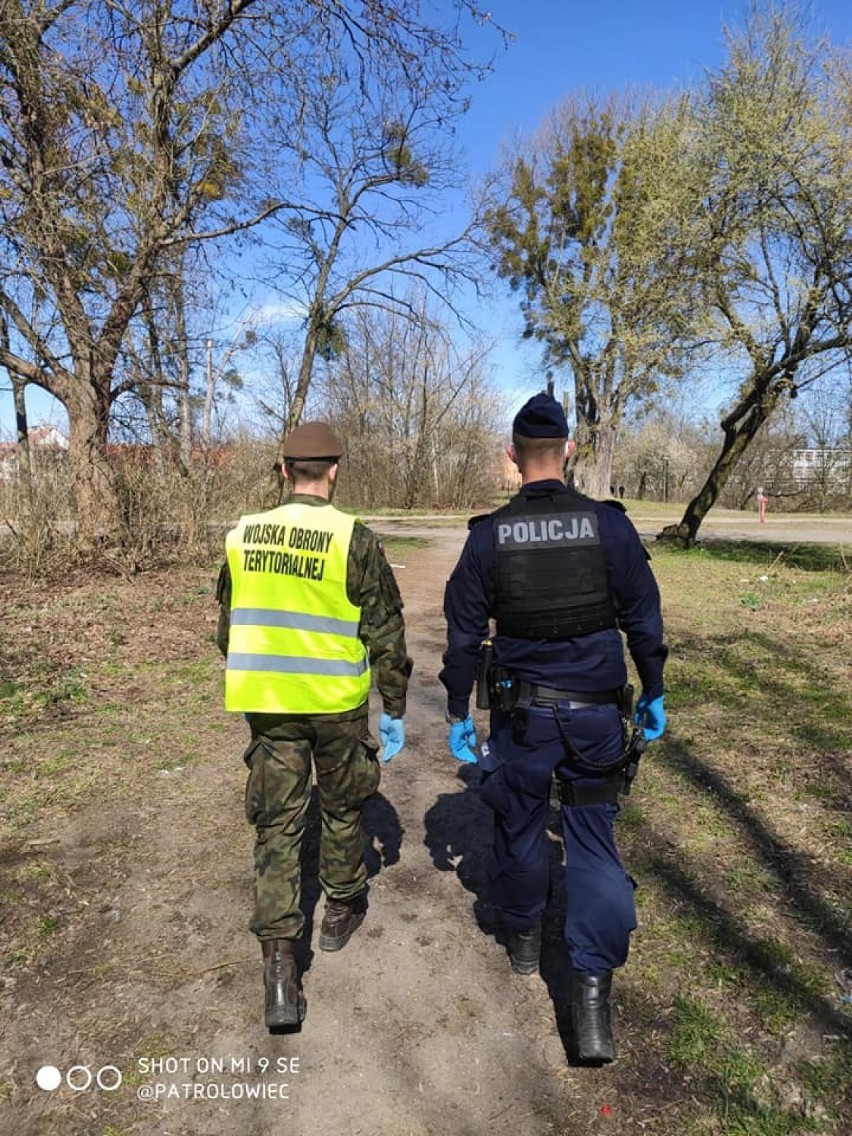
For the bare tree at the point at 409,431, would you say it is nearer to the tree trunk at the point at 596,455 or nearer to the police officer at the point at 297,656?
the tree trunk at the point at 596,455

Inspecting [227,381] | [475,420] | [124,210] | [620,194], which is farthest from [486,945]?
[475,420]

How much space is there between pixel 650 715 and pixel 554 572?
72 centimetres

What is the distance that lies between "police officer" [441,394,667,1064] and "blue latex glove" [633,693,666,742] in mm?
107

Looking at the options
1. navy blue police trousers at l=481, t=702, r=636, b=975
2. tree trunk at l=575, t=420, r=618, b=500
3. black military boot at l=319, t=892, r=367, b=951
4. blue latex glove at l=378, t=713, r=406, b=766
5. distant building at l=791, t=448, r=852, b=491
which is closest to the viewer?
navy blue police trousers at l=481, t=702, r=636, b=975

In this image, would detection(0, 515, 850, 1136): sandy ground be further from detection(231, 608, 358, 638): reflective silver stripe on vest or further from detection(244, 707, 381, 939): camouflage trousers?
detection(231, 608, 358, 638): reflective silver stripe on vest

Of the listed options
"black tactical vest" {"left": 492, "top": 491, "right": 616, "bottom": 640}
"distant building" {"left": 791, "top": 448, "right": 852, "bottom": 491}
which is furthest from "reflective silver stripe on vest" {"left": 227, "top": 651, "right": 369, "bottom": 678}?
"distant building" {"left": 791, "top": 448, "right": 852, "bottom": 491}

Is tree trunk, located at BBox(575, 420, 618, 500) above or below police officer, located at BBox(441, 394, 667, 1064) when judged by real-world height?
above

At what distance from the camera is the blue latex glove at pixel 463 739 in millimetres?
2812

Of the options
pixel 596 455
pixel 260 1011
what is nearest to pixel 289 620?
pixel 260 1011

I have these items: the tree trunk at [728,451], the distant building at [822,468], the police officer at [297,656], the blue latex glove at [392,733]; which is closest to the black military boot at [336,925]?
the police officer at [297,656]

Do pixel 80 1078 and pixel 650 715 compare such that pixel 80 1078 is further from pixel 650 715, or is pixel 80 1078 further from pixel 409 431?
pixel 409 431

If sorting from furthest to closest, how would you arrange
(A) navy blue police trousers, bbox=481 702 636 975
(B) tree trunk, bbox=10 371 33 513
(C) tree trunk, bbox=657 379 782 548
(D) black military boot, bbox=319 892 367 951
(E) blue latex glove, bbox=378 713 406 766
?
(C) tree trunk, bbox=657 379 782 548, (B) tree trunk, bbox=10 371 33 513, (E) blue latex glove, bbox=378 713 406 766, (D) black military boot, bbox=319 892 367 951, (A) navy blue police trousers, bbox=481 702 636 975

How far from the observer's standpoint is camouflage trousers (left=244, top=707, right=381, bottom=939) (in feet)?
8.36

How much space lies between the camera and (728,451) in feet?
51.5
